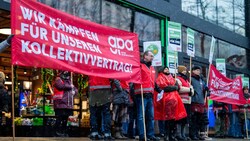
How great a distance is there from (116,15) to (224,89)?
4.19 metres

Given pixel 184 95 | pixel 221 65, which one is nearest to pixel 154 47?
pixel 184 95

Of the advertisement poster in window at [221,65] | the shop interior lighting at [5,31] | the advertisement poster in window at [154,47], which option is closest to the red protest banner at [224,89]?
the advertisement poster in window at [154,47]

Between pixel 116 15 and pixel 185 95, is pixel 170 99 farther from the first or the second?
pixel 116 15

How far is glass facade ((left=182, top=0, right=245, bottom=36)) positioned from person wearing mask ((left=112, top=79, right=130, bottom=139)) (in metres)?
7.62

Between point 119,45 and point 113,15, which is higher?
point 113,15

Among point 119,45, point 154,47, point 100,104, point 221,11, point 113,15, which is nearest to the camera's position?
point 119,45

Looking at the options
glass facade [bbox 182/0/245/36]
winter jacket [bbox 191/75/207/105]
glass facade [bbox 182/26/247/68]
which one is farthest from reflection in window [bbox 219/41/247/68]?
winter jacket [bbox 191/75/207/105]

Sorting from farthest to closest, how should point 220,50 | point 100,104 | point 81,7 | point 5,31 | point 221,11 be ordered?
point 221,11 → point 220,50 → point 5,31 → point 81,7 → point 100,104

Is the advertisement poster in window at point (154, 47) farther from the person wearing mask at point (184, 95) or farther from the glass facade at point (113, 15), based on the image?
the person wearing mask at point (184, 95)

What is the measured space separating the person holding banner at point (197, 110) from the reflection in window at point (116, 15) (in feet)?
11.2

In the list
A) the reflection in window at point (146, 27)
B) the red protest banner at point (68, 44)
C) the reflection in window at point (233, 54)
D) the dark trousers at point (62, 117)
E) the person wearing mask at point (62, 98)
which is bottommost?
the dark trousers at point (62, 117)

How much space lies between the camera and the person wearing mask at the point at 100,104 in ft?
30.7

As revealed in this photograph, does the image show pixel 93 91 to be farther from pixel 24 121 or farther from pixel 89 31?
pixel 24 121

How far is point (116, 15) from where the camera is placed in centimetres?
1378
